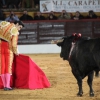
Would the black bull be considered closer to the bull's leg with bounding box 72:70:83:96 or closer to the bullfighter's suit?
the bull's leg with bounding box 72:70:83:96

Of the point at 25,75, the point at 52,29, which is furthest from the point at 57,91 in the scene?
the point at 52,29

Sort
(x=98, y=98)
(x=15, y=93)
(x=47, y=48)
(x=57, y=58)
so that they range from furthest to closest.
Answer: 1. (x=47, y=48)
2. (x=57, y=58)
3. (x=15, y=93)
4. (x=98, y=98)

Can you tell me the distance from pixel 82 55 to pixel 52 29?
7.13 metres

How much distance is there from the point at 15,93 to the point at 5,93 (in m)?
0.16

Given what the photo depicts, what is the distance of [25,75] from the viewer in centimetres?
620

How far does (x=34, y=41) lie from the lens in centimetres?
1191

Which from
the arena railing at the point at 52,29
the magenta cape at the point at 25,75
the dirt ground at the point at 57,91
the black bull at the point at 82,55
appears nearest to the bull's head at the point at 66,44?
the black bull at the point at 82,55

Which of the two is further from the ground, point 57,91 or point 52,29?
point 52,29

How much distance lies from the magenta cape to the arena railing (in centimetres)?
566

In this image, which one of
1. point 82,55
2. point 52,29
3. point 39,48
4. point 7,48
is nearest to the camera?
point 82,55

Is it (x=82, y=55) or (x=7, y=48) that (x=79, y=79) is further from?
(x=7, y=48)

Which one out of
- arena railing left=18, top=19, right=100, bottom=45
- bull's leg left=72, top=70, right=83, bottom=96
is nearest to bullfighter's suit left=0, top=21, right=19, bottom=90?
bull's leg left=72, top=70, right=83, bottom=96

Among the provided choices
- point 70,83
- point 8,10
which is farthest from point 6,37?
point 8,10

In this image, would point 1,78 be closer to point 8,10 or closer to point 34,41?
point 34,41
